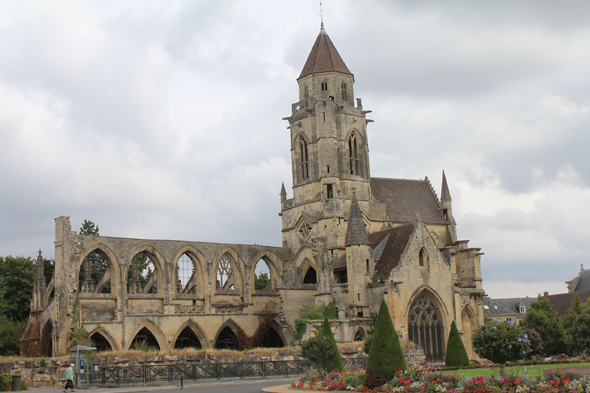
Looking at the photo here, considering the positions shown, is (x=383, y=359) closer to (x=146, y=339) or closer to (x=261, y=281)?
(x=146, y=339)

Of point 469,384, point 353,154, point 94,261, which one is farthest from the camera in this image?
point 94,261

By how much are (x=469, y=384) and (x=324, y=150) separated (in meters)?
33.7

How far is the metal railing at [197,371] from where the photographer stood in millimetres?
28494

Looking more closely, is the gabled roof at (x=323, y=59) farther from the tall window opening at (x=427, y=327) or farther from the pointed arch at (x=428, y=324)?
the tall window opening at (x=427, y=327)

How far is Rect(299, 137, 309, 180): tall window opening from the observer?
178ft

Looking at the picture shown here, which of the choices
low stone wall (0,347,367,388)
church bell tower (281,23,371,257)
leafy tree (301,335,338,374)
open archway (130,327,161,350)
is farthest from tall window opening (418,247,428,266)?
leafy tree (301,335,338,374)

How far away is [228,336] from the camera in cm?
4900

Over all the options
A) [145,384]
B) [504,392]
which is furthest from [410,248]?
[504,392]

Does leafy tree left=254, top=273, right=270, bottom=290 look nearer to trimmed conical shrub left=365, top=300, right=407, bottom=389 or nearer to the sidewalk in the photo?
the sidewalk

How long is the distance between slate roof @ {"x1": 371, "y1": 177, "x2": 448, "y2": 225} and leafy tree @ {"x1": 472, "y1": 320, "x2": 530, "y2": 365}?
31.1 metres

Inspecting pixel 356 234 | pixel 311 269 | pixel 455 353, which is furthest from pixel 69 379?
pixel 311 269

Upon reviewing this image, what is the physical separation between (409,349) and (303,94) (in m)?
23.8

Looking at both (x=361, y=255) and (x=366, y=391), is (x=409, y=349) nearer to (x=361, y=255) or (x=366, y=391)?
Answer: (x=361, y=255)

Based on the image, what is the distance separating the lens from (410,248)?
4397cm
